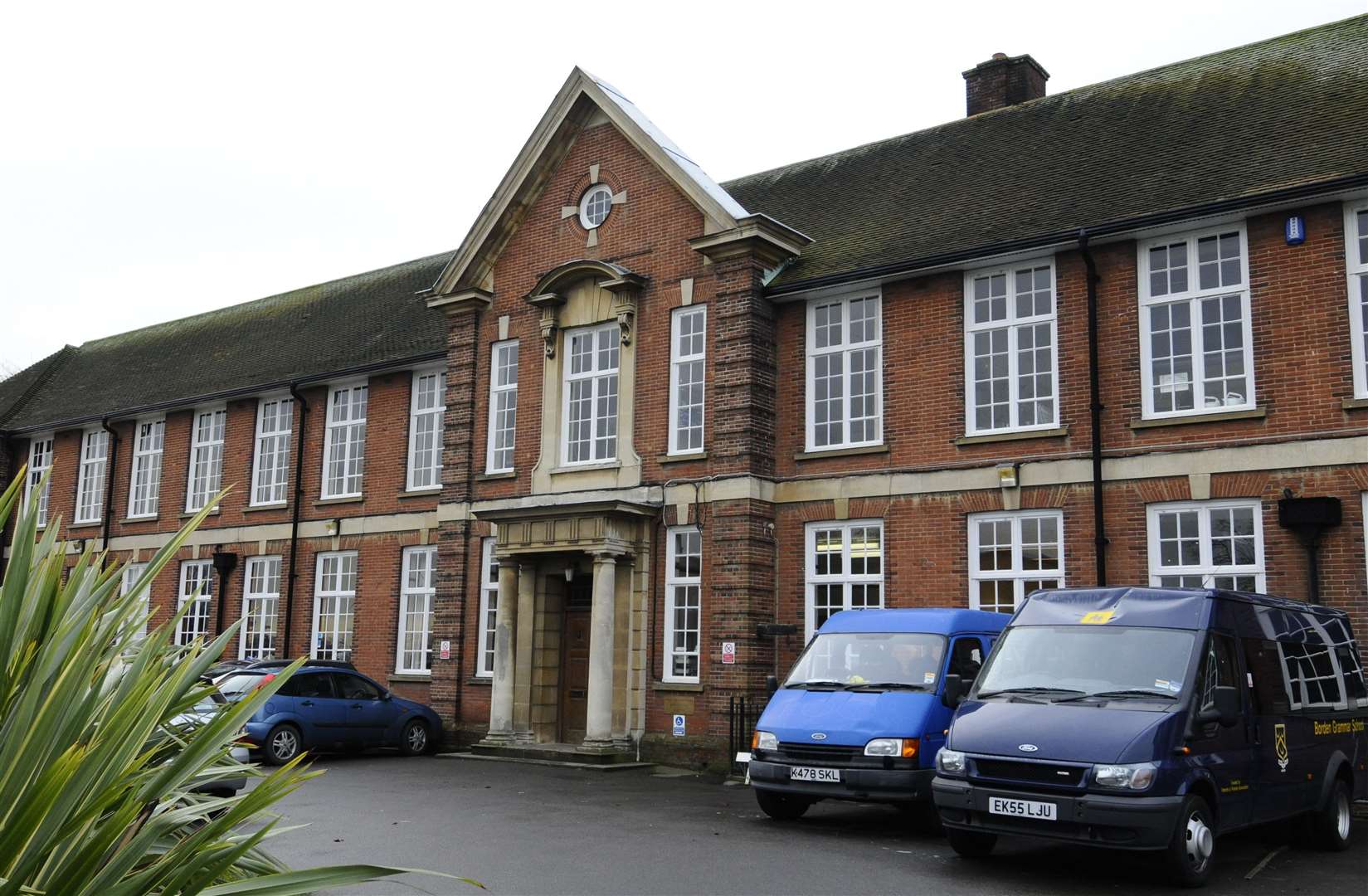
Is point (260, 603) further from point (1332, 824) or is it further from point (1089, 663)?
point (1332, 824)

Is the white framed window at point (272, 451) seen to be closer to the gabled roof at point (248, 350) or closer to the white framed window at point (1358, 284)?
the gabled roof at point (248, 350)

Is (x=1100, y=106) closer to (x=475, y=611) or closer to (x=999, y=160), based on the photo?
(x=999, y=160)

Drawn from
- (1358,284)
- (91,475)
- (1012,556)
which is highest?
(1358,284)

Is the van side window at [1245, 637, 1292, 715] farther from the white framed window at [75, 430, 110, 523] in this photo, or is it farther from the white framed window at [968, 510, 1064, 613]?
the white framed window at [75, 430, 110, 523]

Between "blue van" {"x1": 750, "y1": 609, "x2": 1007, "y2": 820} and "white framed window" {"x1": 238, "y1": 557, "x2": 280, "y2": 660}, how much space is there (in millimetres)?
16006

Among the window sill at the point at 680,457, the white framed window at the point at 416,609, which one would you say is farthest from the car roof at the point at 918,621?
the white framed window at the point at 416,609

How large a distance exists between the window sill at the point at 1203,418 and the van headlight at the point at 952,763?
24.2 ft

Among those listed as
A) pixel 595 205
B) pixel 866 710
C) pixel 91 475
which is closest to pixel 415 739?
pixel 595 205

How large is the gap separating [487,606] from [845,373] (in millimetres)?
7749

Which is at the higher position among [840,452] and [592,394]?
[592,394]

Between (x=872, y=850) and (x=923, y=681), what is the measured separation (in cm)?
213

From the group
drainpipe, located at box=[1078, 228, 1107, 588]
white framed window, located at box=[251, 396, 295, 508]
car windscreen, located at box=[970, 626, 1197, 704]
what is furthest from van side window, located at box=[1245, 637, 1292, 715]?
white framed window, located at box=[251, 396, 295, 508]

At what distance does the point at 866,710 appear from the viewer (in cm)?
1205

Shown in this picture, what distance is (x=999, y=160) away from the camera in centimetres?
2014
